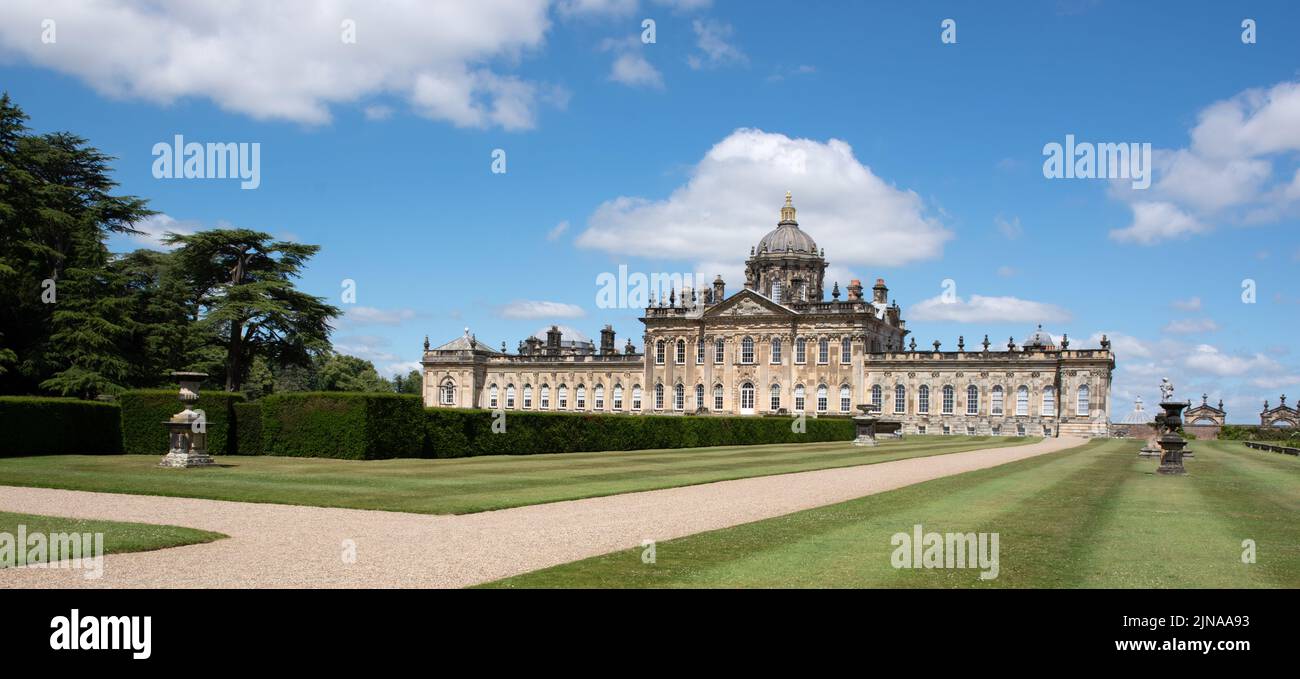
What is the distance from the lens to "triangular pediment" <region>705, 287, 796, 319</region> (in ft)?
254


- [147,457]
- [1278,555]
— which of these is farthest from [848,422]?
[1278,555]

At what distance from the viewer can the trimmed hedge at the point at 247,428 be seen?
29406 millimetres

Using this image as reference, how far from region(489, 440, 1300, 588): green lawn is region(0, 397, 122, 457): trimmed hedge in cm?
2284

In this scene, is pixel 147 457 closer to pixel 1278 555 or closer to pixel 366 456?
pixel 366 456

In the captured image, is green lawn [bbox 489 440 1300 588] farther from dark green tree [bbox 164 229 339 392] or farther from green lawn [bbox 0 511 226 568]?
dark green tree [bbox 164 229 339 392]

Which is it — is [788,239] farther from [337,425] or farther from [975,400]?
[337,425]

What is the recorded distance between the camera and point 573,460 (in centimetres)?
2917

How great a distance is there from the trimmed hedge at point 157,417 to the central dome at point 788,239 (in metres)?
60.4

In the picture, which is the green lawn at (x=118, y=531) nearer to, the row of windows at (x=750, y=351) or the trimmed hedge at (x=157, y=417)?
the trimmed hedge at (x=157, y=417)

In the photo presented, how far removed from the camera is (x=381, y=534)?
12.6 metres

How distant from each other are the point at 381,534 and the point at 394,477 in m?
8.92
